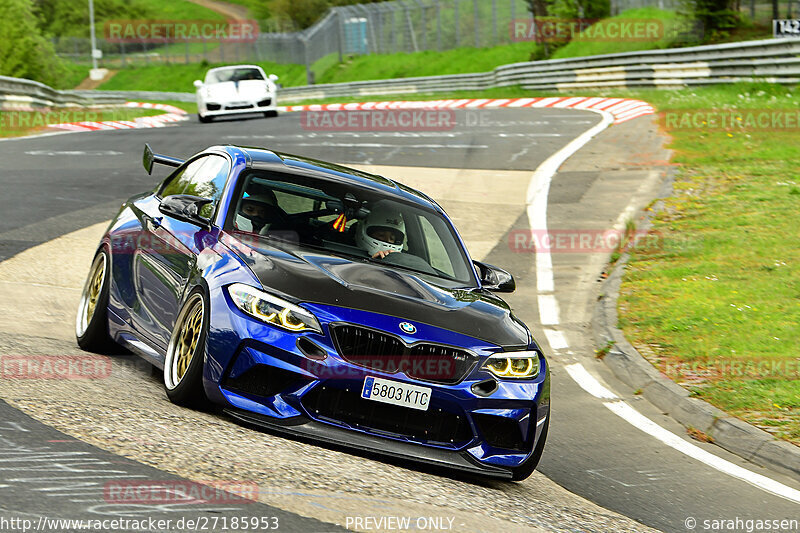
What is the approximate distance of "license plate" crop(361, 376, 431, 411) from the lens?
218 inches

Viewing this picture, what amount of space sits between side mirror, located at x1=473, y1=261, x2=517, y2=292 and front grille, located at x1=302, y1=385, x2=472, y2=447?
5.39ft

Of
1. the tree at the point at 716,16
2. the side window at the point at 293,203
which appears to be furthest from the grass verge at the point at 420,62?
the side window at the point at 293,203

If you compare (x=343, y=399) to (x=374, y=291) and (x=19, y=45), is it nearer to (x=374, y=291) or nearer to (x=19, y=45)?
(x=374, y=291)

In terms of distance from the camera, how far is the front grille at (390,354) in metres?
5.55

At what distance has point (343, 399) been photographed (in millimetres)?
5559

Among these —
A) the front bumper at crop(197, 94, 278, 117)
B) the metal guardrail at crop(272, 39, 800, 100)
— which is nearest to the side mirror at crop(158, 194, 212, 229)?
the metal guardrail at crop(272, 39, 800, 100)

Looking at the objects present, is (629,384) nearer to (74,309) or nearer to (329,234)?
(329,234)

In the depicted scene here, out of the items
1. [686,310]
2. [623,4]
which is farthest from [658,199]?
[623,4]

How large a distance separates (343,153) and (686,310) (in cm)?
1173

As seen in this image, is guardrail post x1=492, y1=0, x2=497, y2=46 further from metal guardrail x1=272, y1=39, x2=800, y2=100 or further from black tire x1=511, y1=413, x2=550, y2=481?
black tire x1=511, y1=413, x2=550, y2=481

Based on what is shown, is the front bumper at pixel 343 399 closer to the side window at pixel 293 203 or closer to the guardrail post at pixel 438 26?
the side window at pixel 293 203

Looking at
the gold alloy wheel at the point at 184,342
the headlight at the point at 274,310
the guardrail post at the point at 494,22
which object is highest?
the guardrail post at the point at 494,22

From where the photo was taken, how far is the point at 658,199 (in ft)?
53.7

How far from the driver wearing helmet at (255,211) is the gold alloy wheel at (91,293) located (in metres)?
1.51
